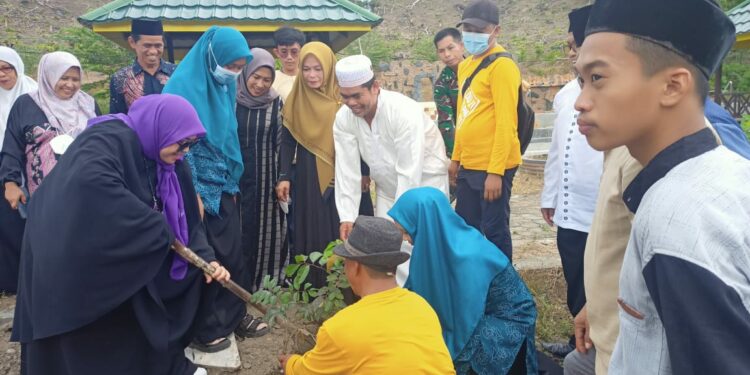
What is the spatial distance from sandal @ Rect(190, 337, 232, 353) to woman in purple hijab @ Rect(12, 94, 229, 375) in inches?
22.0

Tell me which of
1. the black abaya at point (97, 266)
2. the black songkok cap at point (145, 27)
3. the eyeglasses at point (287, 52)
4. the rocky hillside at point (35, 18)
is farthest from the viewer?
the rocky hillside at point (35, 18)

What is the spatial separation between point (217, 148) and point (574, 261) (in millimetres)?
2029

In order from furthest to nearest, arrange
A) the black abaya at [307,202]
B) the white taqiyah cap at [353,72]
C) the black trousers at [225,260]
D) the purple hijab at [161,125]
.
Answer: the black abaya at [307,202] < the black trousers at [225,260] < the white taqiyah cap at [353,72] < the purple hijab at [161,125]

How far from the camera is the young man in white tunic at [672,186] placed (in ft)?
2.74

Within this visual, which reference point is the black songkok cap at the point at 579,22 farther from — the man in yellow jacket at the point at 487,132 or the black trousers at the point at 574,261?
the black trousers at the point at 574,261

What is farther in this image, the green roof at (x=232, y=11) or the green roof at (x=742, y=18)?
the green roof at (x=742, y=18)

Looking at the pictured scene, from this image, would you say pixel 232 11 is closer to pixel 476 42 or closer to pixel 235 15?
pixel 235 15

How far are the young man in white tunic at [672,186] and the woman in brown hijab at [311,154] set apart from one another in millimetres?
2729

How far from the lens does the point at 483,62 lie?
3.59 m

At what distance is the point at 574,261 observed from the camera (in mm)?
2920

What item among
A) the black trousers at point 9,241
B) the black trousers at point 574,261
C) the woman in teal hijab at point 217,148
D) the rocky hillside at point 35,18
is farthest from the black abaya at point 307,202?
the rocky hillside at point 35,18

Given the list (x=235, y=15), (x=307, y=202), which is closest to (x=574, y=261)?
(x=307, y=202)

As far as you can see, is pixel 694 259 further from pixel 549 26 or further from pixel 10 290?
pixel 549 26

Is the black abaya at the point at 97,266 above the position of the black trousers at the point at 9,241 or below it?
above
